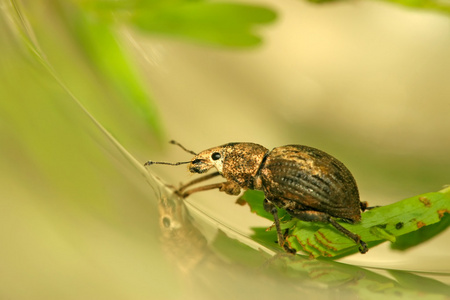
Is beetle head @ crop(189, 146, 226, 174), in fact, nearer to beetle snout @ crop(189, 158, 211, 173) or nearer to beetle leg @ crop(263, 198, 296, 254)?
beetle snout @ crop(189, 158, 211, 173)

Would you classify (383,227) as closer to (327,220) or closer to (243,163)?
(327,220)

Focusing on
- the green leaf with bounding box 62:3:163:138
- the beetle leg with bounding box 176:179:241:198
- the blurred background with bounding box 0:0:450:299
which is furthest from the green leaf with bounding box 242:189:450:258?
the green leaf with bounding box 62:3:163:138

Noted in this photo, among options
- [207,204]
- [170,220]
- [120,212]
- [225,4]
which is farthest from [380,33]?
[120,212]

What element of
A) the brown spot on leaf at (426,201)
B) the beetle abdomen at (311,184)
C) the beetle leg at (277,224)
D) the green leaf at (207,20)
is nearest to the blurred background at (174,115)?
the green leaf at (207,20)

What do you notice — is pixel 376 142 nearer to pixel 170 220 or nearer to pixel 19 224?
pixel 170 220

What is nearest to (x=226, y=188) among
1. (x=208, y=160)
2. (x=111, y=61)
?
(x=208, y=160)
